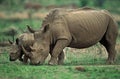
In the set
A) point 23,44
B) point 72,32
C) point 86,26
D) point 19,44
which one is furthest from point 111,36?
point 19,44

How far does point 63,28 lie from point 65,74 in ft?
8.71

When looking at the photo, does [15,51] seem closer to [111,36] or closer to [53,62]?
[53,62]

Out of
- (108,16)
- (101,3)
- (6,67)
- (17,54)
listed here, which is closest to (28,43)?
(17,54)

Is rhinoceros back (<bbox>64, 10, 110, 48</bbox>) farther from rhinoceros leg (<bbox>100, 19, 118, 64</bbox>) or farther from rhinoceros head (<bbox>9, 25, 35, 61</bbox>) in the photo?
rhinoceros head (<bbox>9, 25, 35, 61</bbox>)

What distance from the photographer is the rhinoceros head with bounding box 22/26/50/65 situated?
54.1ft

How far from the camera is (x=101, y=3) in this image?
46.4 metres

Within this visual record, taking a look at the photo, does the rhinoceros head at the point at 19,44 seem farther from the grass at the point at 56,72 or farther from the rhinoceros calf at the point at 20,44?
the grass at the point at 56,72

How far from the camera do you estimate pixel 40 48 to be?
1652cm

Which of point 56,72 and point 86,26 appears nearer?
point 56,72

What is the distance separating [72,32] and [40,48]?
1.32 metres

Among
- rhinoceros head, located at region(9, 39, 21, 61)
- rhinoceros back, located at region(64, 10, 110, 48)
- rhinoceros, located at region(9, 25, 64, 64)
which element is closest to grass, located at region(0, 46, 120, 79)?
rhinoceros, located at region(9, 25, 64, 64)

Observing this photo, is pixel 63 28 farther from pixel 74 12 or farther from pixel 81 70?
pixel 81 70

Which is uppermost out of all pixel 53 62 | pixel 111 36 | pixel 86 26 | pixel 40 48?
pixel 86 26

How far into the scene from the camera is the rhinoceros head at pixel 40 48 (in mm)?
16480
